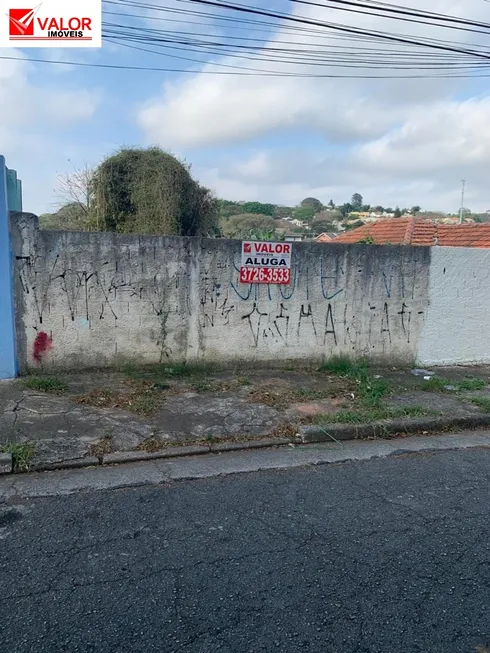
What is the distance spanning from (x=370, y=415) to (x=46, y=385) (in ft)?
12.5

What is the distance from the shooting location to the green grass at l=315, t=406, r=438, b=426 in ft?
18.4

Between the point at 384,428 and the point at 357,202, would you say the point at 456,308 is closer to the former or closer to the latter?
the point at 384,428

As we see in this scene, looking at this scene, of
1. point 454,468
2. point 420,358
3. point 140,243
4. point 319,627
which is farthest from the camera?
point 420,358

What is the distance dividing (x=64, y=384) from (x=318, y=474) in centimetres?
340

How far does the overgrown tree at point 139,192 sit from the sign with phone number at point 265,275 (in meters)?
5.16

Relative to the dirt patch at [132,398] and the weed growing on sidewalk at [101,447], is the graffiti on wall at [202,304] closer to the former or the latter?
the dirt patch at [132,398]

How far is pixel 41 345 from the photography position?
260 inches

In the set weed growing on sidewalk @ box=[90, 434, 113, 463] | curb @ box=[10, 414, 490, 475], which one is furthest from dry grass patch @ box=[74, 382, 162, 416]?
curb @ box=[10, 414, 490, 475]

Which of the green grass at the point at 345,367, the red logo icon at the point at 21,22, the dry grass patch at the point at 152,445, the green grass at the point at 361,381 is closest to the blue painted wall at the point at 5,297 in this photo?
the red logo icon at the point at 21,22

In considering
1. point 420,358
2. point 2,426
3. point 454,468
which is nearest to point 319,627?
point 454,468

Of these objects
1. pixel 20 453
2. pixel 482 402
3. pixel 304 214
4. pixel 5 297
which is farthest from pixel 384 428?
pixel 304 214

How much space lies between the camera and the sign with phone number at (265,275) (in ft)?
23.9

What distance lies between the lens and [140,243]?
6.83 meters

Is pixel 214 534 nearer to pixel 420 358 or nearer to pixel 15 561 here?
pixel 15 561
